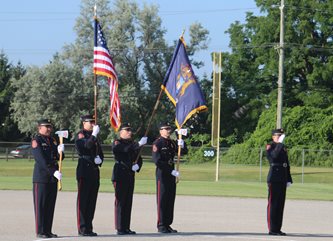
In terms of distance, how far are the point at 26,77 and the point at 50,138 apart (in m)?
56.9

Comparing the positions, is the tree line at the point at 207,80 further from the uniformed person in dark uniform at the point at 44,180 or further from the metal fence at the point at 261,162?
the uniformed person in dark uniform at the point at 44,180

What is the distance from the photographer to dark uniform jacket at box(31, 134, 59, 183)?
12.7 metres

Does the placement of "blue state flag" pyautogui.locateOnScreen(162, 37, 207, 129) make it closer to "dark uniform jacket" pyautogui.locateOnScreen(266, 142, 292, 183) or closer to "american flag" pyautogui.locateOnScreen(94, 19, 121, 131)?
"american flag" pyautogui.locateOnScreen(94, 19, 121, 131)

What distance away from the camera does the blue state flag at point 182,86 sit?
51.1 feet

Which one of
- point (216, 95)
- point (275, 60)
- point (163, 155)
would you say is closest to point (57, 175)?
point (163, 155)

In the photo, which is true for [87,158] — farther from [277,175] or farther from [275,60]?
[275,60]

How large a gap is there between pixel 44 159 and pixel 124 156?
161 centimetres

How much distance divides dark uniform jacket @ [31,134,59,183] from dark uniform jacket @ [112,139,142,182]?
49.1 inches

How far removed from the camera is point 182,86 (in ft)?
51.5

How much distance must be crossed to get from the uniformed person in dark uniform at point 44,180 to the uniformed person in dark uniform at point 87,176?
0.54 meters

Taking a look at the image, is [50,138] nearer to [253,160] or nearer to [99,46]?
[99,46]

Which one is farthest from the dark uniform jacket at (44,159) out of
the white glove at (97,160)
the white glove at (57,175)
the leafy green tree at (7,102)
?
the leafy green tree at (7,102)

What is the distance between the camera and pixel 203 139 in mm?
63344

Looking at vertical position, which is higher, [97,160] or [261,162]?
[97,160]
